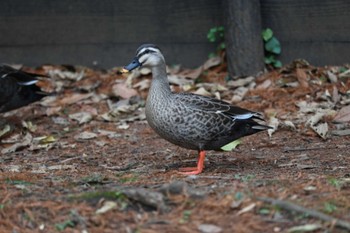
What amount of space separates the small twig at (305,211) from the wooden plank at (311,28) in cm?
473

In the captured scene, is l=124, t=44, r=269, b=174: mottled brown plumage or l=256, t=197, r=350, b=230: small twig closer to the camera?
l=256, t=197, r=350, b=230: small twig

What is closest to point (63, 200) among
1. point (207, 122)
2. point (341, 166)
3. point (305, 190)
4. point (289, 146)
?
point (305, 190)

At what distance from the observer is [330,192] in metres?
4.92

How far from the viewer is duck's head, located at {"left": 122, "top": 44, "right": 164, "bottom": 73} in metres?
6.73

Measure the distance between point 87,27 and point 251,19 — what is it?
7.58 feet

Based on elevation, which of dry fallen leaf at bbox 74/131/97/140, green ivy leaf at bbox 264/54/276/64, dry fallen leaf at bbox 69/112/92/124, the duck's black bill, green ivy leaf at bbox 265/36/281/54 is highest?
the duck's black bill

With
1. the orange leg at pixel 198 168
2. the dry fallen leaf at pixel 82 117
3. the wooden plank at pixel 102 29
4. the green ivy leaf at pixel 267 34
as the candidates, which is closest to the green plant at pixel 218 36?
the wooden plank at pixel 102 29

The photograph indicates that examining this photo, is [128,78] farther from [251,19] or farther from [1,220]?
[1,220]

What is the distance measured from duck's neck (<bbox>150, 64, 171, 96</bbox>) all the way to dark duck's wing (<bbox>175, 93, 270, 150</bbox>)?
0.12 meters

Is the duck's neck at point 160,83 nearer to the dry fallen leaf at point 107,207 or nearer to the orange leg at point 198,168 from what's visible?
the orange leg at point 198,168

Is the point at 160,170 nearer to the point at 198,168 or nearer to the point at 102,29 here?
the point at 198,168

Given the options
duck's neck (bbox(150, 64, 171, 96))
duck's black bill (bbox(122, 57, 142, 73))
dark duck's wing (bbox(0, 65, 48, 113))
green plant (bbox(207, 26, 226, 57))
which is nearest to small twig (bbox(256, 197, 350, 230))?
duck's neck (bbox(150, 64, 171, 96))

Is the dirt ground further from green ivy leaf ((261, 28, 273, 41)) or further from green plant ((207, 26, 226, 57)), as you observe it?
green ivy leaf ((261, 28, 273, 41))

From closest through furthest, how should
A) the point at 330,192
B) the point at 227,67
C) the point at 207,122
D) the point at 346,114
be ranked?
the point at 330,192 < the point at 207,122 < the point at 346,114 < the point at 227,67
